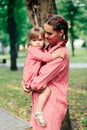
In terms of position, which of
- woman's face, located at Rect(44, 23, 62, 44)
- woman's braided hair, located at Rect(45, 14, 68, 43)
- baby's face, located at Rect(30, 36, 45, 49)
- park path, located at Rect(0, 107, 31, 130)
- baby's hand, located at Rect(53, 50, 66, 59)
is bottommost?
park path, located at Rect(0, 107, 31, 130)

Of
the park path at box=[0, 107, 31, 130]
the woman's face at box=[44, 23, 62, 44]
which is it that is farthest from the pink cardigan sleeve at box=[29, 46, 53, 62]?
the park path at box=[0, 107, 31, 130]

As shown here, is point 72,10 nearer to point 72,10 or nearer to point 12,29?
point 72,10

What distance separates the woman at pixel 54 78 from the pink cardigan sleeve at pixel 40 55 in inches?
1.9

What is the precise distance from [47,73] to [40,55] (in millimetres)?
198

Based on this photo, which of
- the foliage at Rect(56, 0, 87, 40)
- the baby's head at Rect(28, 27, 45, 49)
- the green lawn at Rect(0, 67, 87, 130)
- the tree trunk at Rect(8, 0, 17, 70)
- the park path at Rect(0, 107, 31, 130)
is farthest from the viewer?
the foliage at Rect(56, 0, 87, 40)

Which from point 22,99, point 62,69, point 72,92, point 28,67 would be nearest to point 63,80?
point 62,69

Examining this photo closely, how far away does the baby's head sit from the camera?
345 cm

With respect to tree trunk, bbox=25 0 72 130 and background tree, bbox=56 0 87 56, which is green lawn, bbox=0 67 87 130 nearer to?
tree trunk, bbox=25 0 72 130

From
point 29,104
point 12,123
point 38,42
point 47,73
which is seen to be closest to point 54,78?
point 47,73

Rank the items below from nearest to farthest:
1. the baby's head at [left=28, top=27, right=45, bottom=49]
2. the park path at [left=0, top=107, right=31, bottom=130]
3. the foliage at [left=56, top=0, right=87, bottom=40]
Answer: the baby's head at [left=28, top=27, right=45, bottom=49] < the park path at [left=0, top=107, right=31, bottom=130] < the foliage at [left=56, top=0, right=87, bottom=40]

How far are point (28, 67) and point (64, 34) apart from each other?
468 millimetres

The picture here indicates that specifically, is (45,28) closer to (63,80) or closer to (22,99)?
(63,80)

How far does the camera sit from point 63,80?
3414 mm

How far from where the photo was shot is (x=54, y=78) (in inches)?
132
